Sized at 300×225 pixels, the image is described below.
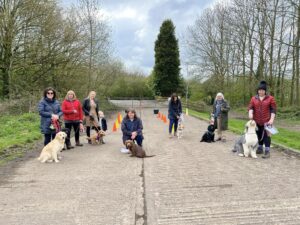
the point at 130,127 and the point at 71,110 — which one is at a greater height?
the point at 71,110

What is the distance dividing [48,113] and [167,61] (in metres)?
47.4

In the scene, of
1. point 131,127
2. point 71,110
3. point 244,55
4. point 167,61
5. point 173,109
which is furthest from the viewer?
point 167,61

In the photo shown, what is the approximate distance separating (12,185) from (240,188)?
429cm

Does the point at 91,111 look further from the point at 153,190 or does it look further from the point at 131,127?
the point at 153,190

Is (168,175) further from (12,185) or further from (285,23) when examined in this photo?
(285,23)

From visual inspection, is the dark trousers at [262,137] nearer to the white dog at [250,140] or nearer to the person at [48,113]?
the white dog at [250,140]

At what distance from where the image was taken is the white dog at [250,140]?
8836 millimetres

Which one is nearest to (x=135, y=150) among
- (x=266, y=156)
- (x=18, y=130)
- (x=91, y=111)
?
(x=91, y=111)

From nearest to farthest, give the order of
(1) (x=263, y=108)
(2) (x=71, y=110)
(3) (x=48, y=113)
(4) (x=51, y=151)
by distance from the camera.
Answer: (4) (x=51, y=151)
(1) (x=263, y=108)
(3) (x=48, y=113)
(2) (x=71, y=110)

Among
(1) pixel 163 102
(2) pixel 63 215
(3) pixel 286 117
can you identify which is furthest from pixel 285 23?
(2) pixel 63 215

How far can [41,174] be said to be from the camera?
7.32m

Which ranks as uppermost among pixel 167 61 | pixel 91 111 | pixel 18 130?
pixel 167 61

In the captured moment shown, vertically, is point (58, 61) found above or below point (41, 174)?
above

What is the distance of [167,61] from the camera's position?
55625mm
